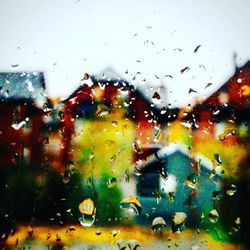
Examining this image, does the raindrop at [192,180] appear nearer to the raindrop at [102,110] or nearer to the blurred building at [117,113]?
the blurred building at [117,113]

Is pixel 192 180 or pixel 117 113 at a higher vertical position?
pixel 117 113

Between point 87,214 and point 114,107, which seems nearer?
point 87,214

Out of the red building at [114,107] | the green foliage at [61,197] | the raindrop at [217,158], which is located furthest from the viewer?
the green foliage at [61,197]

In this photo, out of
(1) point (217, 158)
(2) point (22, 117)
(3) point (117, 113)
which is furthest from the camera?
(1) point (217, 158)

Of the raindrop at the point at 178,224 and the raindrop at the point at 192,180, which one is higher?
the raindrop at the point at 192,180

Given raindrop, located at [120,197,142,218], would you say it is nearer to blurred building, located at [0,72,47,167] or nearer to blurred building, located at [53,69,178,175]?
blurred building, located at [53,69,178,175]

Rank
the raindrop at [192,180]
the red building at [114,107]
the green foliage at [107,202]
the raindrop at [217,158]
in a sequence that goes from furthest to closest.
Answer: the green foliage at [107,202] < the raindrop at [192,180] < the raindrop at [217,158] < the red building at [114,107]

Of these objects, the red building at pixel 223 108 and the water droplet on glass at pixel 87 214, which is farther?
the red building at pixel 223 108

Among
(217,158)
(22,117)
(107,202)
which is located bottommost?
(107,202)

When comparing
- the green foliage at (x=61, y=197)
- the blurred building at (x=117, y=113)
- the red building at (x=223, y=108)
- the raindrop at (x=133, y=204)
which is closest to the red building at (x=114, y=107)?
the blurred building at (x=117, y=113)

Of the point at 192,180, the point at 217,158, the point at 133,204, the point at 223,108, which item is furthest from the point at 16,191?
the point at 223,108

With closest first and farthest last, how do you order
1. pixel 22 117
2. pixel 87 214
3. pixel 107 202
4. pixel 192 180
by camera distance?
pixel 87 214, pixel 22 117, pixel 192 180, pixel 107 202

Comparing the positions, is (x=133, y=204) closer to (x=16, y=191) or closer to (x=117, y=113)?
(x=117, y=113)
